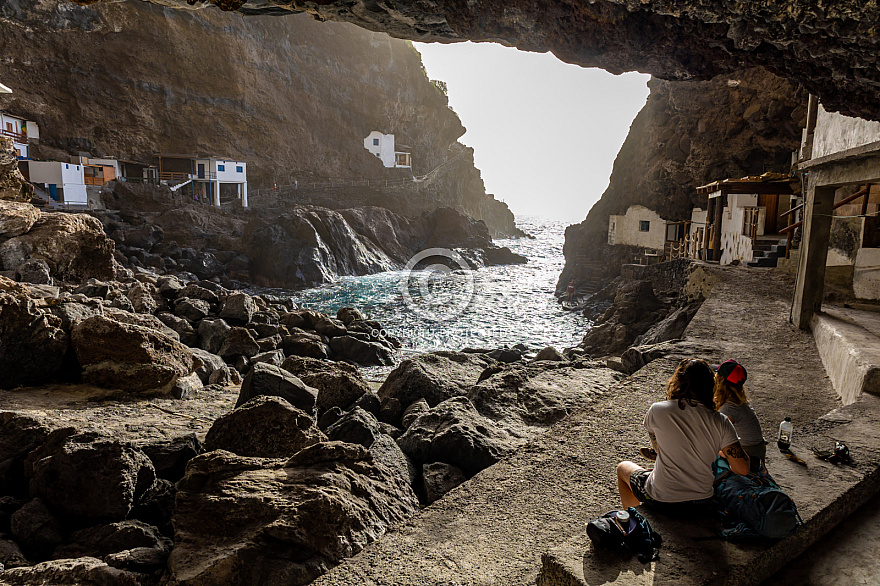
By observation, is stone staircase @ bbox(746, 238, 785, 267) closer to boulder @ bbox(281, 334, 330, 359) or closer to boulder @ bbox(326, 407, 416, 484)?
boulder @ bbox(281, 334, 330, 359)

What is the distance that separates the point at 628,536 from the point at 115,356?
8369 mm

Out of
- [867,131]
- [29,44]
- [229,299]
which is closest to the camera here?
[867,131]

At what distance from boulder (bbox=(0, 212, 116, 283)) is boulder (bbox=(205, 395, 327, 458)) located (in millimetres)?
15133

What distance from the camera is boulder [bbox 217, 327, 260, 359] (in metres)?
13.3

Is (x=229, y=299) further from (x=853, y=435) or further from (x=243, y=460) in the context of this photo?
(x=853, y=435)

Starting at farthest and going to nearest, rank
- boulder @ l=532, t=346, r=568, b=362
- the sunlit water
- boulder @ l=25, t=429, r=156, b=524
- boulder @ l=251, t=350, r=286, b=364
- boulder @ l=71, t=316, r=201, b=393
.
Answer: the sunlit water
boulder @ l=532, t=346, r=568, b=362
boulder @ l=251, t=350, r=286, b=364
boulder @ l=71, t=316, r=201, b=393
boulder @ l=25, t=429, r=156, b=524

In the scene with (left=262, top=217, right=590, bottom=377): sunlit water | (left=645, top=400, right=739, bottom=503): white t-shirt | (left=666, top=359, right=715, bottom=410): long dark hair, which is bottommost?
(left=262, top=217, right=590, bottom=377): sunlit water

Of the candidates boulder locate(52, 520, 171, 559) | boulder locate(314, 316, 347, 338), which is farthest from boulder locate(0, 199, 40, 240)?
boulder locate(52, 520, 171, 559)

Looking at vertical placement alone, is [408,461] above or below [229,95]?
below

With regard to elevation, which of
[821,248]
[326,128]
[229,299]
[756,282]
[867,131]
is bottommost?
[229,299]

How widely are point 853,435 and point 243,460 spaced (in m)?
5.40

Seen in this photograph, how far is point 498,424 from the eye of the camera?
639 cm

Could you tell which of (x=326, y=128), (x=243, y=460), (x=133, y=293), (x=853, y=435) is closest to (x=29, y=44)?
(x=326, y=128)

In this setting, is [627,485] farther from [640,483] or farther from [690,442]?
[690,442]
